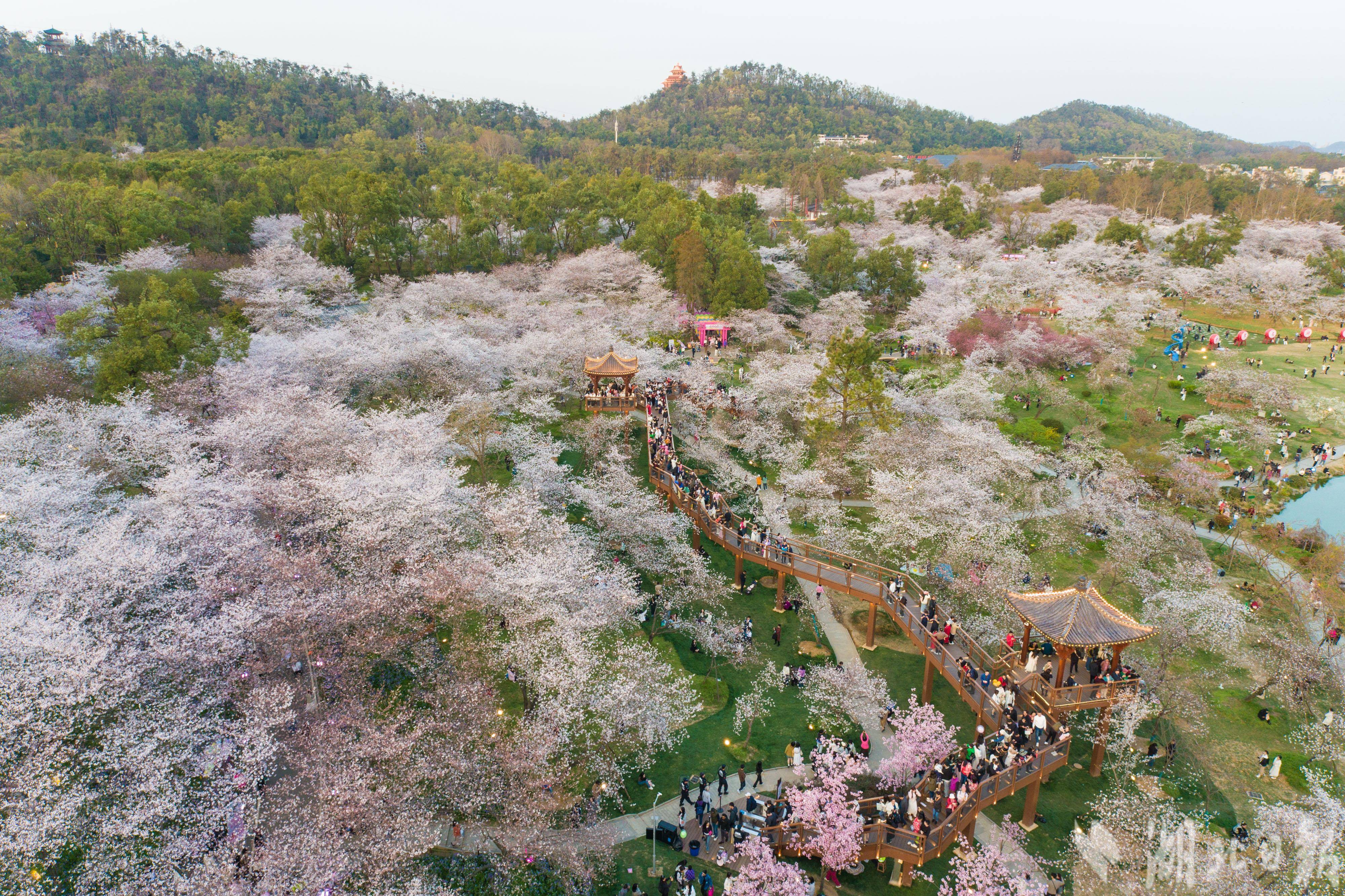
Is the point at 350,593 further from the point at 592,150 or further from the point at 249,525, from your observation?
the point at 592,150

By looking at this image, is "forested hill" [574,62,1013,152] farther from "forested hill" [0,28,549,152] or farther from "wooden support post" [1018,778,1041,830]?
"wooden support post" [1018,778,1041,830]

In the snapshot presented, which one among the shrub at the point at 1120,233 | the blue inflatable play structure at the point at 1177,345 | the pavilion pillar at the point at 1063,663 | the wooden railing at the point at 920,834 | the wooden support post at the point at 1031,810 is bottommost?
the wooden support post at the point at 1031,810

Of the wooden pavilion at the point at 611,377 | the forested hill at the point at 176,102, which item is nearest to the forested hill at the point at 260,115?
the forested hill at the point at 176,102

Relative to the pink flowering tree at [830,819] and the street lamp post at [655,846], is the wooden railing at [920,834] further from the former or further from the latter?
the street lamp post at [655,846]

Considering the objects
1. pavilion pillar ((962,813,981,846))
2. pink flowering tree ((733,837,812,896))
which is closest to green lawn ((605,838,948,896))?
pavilion pillar ((962,813,981,846))

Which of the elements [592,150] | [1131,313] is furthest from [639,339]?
[592,150]

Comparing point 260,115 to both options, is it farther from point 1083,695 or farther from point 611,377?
point 1083,695
